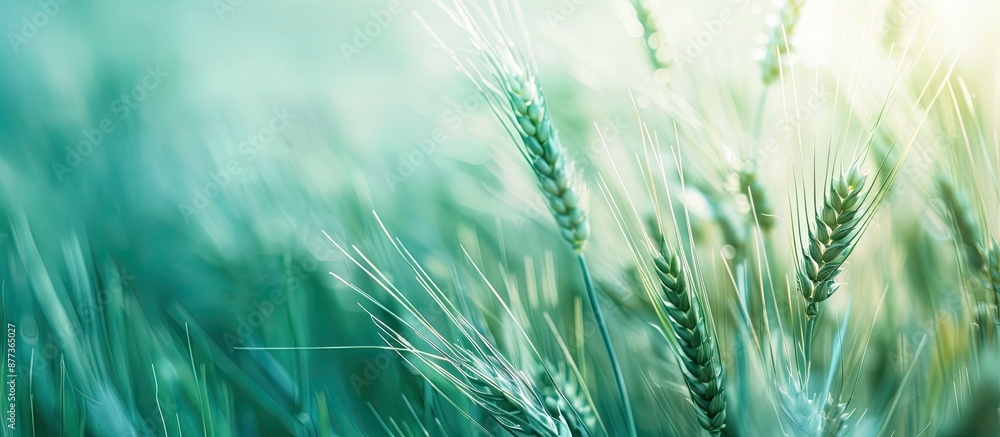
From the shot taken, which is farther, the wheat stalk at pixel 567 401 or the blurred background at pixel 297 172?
the blurred background at pixel 297 172

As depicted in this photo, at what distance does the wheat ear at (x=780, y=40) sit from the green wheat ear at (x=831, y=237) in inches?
4.8

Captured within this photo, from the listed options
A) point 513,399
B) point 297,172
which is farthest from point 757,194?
point 297,172

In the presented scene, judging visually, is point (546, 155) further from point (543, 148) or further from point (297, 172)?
point (297, 172)

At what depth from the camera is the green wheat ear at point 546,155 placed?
1.14 feet

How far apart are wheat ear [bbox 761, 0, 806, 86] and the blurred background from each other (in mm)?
54

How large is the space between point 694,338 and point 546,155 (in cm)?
13

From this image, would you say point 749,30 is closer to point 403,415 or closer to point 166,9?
point 403,415

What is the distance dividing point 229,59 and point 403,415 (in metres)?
0.44

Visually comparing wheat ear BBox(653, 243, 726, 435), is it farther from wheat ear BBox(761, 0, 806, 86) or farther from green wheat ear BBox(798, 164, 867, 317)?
wheat ear BBox(761, 0, 806, 86)

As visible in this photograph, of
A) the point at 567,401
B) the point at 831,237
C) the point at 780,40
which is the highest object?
the point at 780,40

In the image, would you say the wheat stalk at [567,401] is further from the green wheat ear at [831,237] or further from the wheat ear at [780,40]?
the wheat ear at [780,40]

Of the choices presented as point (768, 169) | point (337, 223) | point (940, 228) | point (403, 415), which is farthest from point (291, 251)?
point (940, 228)

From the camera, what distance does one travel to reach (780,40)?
0.41 m

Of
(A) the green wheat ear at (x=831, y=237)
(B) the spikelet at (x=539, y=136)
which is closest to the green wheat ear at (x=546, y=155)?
(B) the spikelet at (x=539, y=136)
